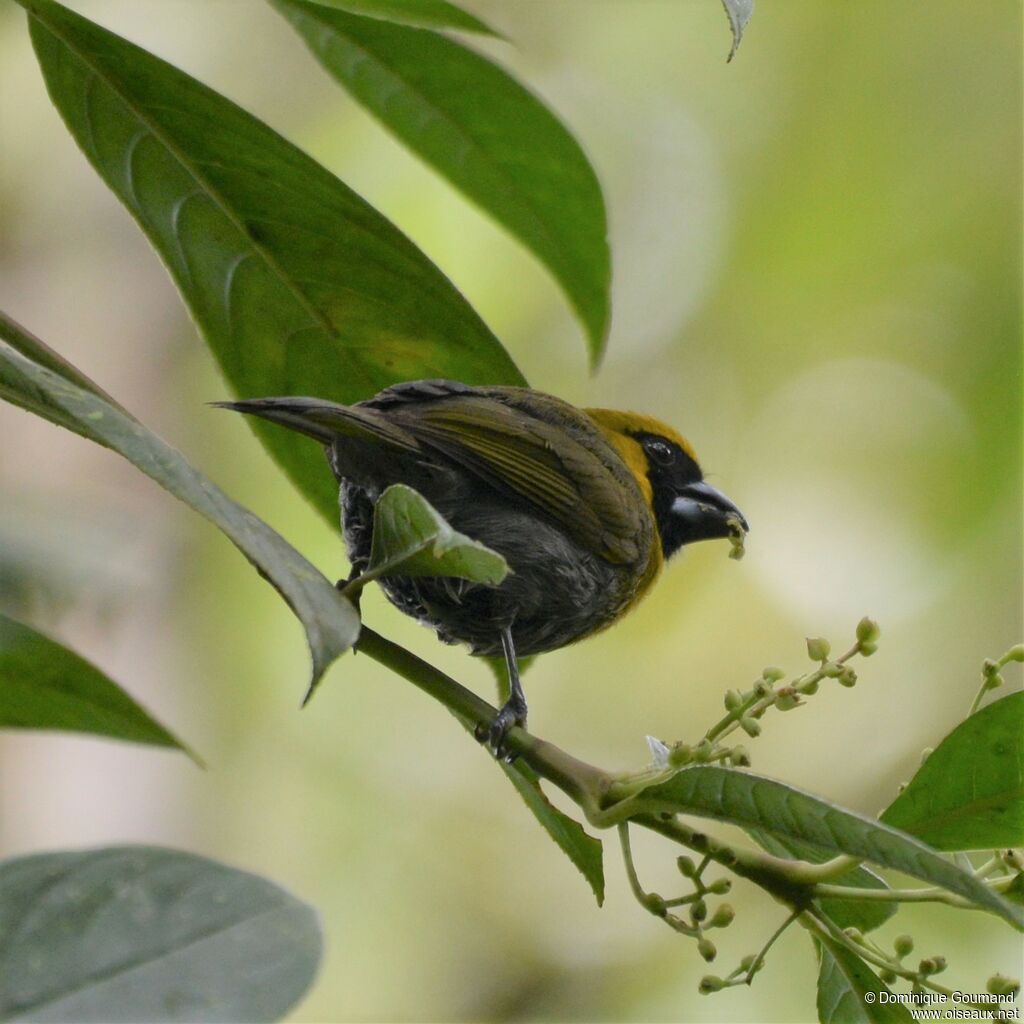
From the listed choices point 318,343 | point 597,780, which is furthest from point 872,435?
point 597,780

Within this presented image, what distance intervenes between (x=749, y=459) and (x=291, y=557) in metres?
5.68

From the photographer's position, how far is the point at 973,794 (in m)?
1.50

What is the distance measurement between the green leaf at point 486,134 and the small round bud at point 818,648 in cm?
80

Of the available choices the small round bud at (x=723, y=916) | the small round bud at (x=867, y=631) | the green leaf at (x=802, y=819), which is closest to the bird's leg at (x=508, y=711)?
the green leaf at (x=802, y=819)

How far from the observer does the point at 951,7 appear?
7367 millimetres

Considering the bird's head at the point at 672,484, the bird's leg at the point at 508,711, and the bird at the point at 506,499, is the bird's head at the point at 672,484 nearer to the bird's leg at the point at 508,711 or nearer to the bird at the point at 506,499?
the bird at the point at 506,499

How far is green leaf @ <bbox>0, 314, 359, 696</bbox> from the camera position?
1.19 meters

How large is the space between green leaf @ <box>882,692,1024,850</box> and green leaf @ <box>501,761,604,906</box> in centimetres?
35

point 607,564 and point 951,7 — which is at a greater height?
point 951,7

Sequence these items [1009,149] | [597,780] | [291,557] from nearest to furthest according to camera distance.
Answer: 1. [291,557]
2. [597,780]
3. [1009,149]

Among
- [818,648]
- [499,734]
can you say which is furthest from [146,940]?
[818,648]

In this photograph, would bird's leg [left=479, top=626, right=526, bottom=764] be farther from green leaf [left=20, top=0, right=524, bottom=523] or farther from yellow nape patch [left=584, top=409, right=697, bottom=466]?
yellow nape patch [left=584, top=409, right=697, bottom=466]

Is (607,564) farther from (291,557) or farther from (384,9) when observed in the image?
(291,557)

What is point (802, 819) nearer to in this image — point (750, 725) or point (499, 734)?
point (750, 725)
